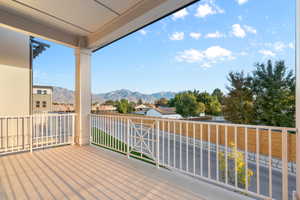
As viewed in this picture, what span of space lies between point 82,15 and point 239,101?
930cm

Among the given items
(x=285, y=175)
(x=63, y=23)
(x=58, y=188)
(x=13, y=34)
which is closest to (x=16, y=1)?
(x=63, y=23)

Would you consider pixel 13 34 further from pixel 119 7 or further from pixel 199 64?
pixel 199 64

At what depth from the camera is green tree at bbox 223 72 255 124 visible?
8.37 meters

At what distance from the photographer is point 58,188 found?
1.71 m

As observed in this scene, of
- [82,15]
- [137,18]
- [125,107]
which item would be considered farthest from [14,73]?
[125,107]

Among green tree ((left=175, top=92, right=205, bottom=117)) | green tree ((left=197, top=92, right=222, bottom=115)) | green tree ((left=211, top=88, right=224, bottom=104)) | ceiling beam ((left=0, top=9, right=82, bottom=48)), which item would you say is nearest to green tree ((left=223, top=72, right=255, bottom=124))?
green tree ((left=211, top=88, right=224, bottom=104))

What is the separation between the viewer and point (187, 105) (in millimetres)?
9578

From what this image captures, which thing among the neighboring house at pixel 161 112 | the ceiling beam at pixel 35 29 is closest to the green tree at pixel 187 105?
the neighboring house at pixel 161 112

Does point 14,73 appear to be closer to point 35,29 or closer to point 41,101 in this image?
point 35,29

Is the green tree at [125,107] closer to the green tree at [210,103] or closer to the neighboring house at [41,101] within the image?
the neighboring house at [41,101]

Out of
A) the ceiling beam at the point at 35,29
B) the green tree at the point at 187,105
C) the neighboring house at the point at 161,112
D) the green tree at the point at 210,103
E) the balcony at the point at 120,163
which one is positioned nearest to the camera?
the balcony at the point at 120,163

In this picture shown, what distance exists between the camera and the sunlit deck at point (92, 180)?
158 centimetres

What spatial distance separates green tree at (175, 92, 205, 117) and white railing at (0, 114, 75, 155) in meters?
6.94

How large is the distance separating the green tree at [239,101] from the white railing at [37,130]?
8657 mm
